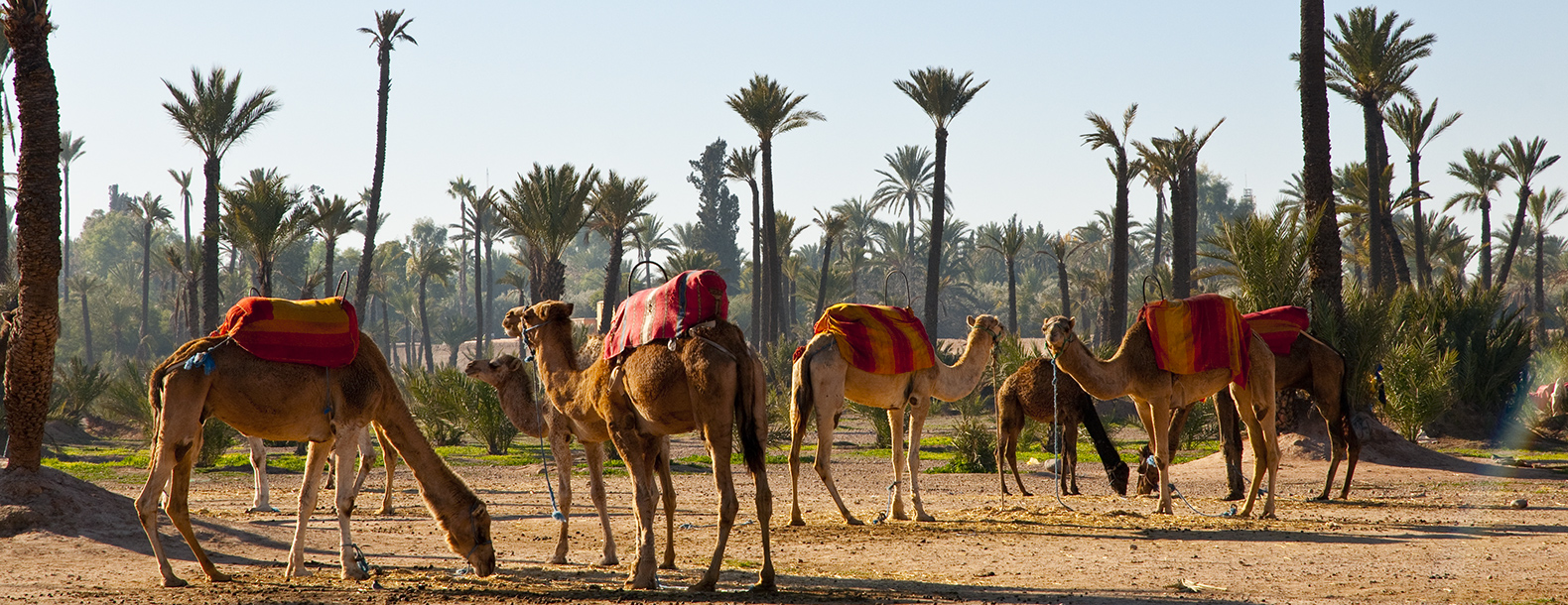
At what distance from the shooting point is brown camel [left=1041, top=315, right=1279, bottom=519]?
11.6 m

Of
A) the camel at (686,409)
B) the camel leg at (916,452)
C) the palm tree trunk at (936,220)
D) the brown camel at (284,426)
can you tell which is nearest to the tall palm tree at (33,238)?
the brown camel at (284,426)

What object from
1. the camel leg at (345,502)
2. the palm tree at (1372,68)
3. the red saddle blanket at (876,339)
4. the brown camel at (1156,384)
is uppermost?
the palm tree at (1372,68)

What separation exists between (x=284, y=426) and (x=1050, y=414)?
927 cm

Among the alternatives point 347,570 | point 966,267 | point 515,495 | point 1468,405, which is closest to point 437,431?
point 515,495

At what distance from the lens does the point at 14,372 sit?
34.8 feet

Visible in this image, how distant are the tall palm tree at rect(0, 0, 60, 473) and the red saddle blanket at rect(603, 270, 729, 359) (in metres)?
5.78

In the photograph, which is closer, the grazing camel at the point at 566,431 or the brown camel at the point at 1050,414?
the grazing camel at the point at 566,431

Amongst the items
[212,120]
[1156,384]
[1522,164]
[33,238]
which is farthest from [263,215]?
[1522,164]

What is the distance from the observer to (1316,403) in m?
14.0

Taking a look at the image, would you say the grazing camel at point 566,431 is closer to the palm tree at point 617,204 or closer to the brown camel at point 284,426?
the brown camel at point 284,426

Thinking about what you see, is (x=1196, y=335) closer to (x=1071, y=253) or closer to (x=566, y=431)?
(x=566, y=431)

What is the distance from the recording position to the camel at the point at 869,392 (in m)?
11.1

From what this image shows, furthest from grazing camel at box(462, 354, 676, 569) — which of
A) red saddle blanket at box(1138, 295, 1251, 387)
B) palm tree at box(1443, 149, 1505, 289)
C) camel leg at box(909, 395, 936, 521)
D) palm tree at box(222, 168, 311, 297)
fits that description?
palm tree at box(1443, 149, 1505, 289)

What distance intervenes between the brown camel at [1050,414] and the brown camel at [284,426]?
7782mm
